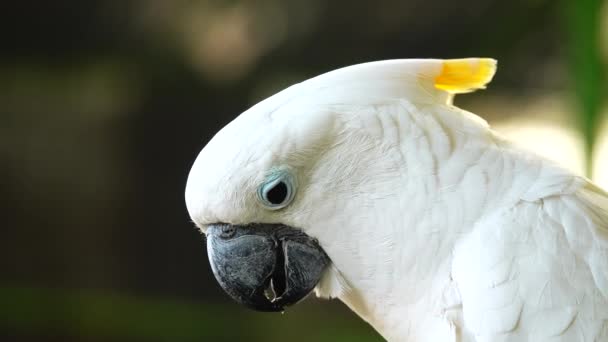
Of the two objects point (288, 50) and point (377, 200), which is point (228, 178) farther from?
point (288, 50)

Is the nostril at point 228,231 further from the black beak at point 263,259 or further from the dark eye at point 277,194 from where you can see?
the dark eye at point 277,194

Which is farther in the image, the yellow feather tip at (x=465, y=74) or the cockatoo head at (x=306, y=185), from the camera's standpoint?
the yellow feather tip at (x=465, y=74)

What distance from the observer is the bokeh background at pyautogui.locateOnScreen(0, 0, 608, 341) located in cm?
437

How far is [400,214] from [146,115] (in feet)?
11.3

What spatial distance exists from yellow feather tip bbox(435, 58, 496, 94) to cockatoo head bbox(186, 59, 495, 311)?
1cm

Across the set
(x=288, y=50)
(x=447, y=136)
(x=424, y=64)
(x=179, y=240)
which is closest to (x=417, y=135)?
(x=447, y=136)


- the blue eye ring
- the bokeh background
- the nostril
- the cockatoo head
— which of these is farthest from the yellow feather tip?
the bokeh background

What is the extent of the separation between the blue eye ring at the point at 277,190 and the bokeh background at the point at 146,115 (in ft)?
8.12

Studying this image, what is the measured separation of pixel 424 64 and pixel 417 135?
7.8 inches

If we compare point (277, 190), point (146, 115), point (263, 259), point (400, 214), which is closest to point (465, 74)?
point (400, 214)

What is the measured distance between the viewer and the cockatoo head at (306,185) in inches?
62.8

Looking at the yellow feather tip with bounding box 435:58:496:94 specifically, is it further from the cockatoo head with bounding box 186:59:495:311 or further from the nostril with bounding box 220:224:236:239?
the nostril with bounding box 220:224:236:239

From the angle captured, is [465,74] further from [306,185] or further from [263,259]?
[263,259]

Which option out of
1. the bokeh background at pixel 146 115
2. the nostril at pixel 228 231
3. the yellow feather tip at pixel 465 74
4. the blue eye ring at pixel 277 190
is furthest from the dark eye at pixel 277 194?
the bokeh background at pixel 146 115
